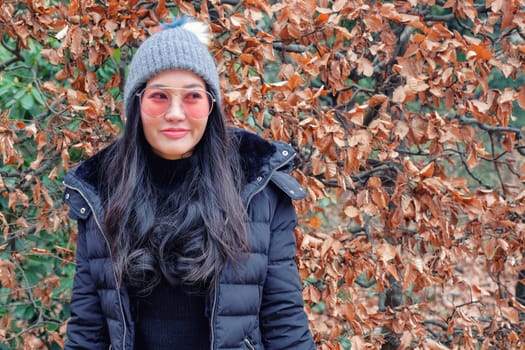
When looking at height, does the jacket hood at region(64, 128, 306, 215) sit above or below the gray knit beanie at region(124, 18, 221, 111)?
below

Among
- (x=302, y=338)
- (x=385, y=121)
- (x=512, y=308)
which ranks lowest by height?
(x=512, y=308)

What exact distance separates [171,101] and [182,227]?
382 millimetres

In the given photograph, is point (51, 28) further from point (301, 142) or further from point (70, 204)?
point (301, 142)

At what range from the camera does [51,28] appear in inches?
97.3

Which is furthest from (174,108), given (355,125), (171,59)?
(355,125)

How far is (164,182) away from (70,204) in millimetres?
317

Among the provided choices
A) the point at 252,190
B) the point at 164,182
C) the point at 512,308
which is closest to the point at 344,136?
the point at 252,190

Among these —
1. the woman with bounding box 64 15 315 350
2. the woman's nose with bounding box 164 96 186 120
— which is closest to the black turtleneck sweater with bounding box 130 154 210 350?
the woman with bounding box 64 15 315 350

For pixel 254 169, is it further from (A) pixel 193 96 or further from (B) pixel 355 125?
(B) pixel 355 125

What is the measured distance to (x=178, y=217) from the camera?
1.97 m

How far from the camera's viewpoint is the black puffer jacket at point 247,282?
6.34 ft

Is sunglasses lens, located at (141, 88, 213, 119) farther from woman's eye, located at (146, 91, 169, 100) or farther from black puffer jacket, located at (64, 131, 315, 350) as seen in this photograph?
black puffer jacket, located at (64, 131, 315, 350)

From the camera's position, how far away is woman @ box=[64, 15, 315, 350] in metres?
1.93

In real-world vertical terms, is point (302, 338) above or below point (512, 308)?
above
